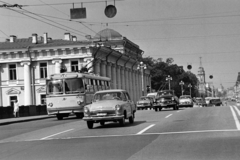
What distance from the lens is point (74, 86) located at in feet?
108

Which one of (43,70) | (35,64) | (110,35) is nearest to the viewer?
(35,64)

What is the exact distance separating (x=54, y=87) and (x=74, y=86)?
1.48 m

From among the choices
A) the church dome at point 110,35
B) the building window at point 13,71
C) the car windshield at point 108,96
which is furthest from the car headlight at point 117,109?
the church dome at point 110,35

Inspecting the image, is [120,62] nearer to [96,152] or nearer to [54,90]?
[54,90]

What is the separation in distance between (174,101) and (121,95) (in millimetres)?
19224

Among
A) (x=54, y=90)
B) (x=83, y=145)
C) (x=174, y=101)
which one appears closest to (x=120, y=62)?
(x=174, y=101)

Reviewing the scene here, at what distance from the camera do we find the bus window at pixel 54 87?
32875 mm

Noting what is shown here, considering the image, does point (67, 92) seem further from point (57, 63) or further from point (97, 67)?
point (97, 67)

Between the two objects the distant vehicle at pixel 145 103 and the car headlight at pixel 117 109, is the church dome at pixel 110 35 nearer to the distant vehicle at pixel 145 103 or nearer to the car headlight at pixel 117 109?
the distant vehicle at pixel 145 103

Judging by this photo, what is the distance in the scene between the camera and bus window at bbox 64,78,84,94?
3272 cm

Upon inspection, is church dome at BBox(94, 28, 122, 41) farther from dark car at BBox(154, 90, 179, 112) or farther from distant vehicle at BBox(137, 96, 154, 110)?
dark car at BBox(154, 90, 179, 112)

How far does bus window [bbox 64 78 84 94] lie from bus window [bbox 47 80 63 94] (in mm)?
439

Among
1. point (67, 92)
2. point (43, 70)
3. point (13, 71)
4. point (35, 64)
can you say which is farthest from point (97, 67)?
point (67, 92)

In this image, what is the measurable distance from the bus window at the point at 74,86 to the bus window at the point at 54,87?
0.44 m
